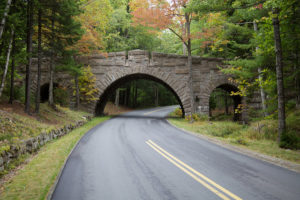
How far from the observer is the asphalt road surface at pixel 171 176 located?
4215 mm

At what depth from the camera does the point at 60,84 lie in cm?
2141

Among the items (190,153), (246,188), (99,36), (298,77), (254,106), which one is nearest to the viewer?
(246,188)

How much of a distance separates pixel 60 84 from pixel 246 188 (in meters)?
20.9

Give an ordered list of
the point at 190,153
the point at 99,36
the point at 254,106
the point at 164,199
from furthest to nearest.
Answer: the point at 254,106, the point at 99,36, the point at 190,153, the point at 164,199

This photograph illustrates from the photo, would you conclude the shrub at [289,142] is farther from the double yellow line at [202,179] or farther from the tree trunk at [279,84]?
the double yellow line at [202,179]

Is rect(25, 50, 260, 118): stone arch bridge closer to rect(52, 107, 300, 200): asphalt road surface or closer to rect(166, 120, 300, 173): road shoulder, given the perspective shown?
rect(166, 120, 300, 173): road shoulder

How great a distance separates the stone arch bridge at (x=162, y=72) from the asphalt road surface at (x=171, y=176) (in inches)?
514

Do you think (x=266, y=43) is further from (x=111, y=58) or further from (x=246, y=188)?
(x=111, y=58)

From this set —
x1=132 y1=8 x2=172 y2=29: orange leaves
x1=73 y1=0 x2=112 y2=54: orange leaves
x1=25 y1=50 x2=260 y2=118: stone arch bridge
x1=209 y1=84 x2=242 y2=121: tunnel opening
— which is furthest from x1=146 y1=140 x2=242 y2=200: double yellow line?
x1=25 y1=50 x2=260 y2=118: stone arch bridge

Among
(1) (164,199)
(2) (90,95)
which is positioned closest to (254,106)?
(2) (90,95)

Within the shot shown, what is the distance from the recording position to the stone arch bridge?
20734 millimetres

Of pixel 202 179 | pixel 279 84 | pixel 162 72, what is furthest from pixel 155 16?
pixel 202 179

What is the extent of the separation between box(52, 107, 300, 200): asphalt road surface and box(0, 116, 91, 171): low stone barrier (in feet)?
5.30

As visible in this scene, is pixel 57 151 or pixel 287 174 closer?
A: pixel 287 174
